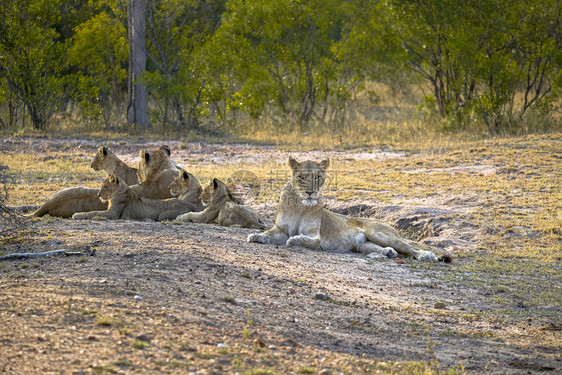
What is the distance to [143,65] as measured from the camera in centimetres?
2270

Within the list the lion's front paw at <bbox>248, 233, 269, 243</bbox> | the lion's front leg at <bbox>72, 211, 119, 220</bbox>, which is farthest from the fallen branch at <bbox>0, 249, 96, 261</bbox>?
the lion's front leg at <bbox>72, 211, 119, 220</bbox>

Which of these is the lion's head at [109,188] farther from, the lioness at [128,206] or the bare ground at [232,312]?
the bare ground at [232,312]

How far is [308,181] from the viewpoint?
9.20 meters

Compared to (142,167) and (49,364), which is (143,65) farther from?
(49,364)

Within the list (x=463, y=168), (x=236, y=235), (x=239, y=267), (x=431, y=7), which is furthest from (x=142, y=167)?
(x=431, y=7)

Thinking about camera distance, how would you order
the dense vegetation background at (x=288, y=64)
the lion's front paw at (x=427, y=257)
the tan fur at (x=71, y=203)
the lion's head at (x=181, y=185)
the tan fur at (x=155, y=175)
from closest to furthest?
the lion's front paw at (x=427, y=257) < the tan fur at (x=71, y=203) < the lion's head at (x=181, y=185) < the tan fur at (x=155, y=175) < the dense vegetation background at (x=288, y=64)

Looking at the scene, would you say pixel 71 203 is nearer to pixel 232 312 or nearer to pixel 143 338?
pixel 232 312

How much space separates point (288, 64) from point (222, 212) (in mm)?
12937

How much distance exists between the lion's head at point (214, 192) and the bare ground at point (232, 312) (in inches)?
42.9

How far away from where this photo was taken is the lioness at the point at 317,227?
9.24 meters

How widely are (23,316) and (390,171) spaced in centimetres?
1097

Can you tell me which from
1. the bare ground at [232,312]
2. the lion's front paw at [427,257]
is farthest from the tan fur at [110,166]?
the lion's front paw at [427,257]

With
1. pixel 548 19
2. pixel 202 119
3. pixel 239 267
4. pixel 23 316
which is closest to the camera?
pixel 23 316

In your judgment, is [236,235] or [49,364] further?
[236,235]
